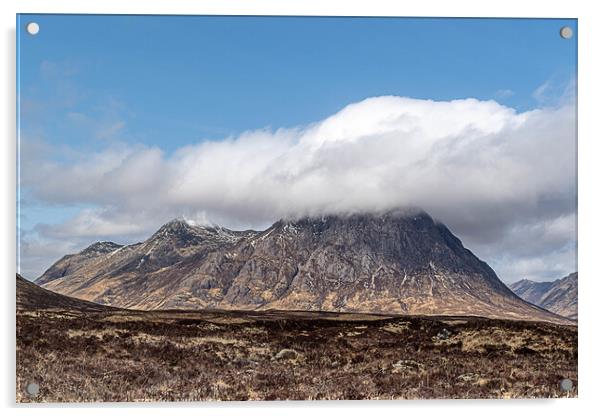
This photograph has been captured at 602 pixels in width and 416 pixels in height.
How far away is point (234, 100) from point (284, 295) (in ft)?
17.8

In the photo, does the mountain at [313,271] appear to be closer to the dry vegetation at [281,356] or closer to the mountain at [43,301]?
the mountain at [43,301]

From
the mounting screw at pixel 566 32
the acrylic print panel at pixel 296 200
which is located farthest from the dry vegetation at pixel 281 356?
the mounting screw at pixel 566 32

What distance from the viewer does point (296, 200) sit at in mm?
17312

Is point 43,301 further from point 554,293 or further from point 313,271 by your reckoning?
point 554,293

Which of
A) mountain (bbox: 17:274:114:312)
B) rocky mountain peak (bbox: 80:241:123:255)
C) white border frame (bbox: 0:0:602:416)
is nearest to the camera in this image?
white border frame (bbox: 0:0:602:416)

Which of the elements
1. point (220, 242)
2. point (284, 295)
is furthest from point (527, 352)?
point (220, 242)

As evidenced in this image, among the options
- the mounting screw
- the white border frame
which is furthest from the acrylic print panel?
the white border frame

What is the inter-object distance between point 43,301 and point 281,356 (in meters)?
6.10

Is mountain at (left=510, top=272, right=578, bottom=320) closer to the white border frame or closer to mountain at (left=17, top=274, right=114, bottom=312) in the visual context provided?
the white border frame

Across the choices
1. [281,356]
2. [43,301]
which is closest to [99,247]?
[43,301]

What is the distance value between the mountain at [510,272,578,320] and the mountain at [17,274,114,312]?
1106 cm

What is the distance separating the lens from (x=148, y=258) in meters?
17.5

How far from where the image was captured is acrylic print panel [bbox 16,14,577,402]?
15.8 m

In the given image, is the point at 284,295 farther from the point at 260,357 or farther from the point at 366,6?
the point at 366,6
